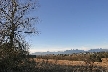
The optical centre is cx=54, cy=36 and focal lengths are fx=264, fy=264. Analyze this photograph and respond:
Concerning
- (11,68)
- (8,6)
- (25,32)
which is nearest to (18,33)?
(25,32)

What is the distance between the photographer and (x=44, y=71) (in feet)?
73.5

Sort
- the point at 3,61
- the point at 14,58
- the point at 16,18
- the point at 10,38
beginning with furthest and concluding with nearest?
the point at 16,18 < the point at 10,38 < the point at 14,58 < the point at 3,61

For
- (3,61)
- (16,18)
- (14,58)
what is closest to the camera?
(3,61)

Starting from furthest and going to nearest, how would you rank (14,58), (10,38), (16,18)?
1. (16,18)
2. (10,38)
3. (14,58)

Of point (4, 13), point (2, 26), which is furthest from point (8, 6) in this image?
point (2, 26)

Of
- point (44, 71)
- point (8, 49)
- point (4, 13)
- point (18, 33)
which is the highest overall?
point (4, 13)

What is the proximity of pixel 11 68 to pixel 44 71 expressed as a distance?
2.82 metres

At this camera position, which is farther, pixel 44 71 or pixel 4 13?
pixel 4 13

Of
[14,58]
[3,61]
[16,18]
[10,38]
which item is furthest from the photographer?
[16,18]

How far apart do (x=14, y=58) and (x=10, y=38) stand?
2936 millimetres

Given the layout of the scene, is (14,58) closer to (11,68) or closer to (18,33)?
(11,68)

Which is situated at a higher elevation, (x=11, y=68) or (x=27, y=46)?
(x=27, y=46)

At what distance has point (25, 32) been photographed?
27.8 m

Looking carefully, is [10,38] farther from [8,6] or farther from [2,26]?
[8,6]
